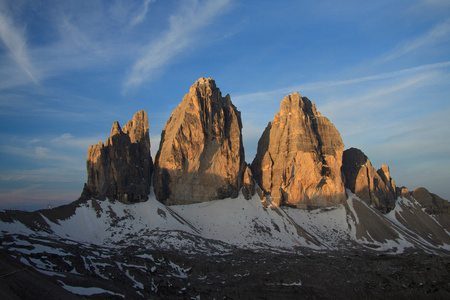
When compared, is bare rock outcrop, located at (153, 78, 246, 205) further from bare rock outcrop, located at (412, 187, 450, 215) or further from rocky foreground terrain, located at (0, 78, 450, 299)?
bare rock outcrop, located at (412, 187, 450, 215)

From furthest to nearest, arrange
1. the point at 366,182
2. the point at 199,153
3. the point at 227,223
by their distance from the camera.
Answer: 1. the point at 366,182
2. the point at 199,153
3. the point at 227,223

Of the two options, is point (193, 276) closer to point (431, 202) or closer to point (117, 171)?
point (117, 171)

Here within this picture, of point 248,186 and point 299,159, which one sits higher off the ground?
point 299,159

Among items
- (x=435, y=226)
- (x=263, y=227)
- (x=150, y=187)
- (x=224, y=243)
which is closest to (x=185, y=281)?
(x=224, y=243)

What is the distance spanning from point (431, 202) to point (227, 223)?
8203cm

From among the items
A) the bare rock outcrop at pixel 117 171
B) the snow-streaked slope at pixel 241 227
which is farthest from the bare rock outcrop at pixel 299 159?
the bare rock outcrop at pixel 117 171

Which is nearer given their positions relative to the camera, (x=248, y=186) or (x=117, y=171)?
(x=117, y=171)

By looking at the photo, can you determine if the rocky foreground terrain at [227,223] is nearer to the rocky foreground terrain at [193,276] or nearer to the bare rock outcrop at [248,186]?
the rocky foreground terrain at [193,276]

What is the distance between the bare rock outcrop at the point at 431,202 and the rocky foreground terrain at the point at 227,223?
507mm

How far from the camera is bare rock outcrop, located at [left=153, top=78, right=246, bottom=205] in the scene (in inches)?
3898

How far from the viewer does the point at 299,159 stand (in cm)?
11150

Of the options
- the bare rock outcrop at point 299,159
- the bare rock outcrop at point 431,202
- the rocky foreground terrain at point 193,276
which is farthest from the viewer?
the bare rock outcrop at point 431,202

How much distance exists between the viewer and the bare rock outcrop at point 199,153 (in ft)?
325

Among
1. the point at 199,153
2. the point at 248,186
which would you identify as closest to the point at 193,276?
the point at 199,153
